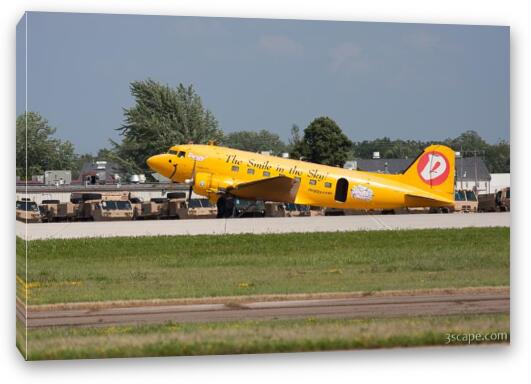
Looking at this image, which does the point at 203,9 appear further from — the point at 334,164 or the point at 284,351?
the point at 334,164

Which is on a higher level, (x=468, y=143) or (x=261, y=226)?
(x=468, y=143)

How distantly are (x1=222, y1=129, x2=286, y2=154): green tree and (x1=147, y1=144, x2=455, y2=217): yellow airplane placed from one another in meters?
3.36

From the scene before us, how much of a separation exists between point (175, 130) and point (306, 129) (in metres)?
9.30

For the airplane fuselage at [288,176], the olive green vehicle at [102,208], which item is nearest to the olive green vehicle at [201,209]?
the olive green vehicle at [102,208]

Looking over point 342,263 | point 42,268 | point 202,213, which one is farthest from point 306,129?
point 202,213

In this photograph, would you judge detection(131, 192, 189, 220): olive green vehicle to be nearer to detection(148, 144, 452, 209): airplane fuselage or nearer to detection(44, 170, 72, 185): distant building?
detection(148, 144, 452, 209): airplane fuselage

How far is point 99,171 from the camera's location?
83.5ft

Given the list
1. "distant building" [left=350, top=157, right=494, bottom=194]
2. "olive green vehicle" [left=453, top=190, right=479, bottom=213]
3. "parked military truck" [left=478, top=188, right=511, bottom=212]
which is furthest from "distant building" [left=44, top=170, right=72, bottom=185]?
"olive green vehicle" [left=453, top=190, right=479, bottom=213]

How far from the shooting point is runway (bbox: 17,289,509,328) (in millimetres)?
13523

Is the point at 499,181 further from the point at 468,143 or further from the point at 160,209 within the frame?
the point at 160,209

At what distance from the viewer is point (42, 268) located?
48.7 ft

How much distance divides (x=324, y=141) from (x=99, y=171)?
714 cm

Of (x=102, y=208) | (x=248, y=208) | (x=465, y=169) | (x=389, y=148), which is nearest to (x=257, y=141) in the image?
(x=389, y=148)

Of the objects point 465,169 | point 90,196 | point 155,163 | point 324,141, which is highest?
point 324,141
